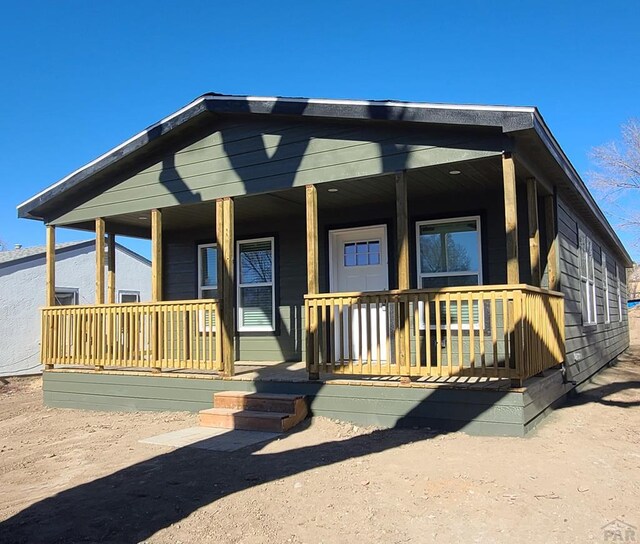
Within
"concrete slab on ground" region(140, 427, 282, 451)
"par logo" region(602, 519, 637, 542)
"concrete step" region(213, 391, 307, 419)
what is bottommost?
→ "concrete slab on ground" region(140, 427, 282, 451)

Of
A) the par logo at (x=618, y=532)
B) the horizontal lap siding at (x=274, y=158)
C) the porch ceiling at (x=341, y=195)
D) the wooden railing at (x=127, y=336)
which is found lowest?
the par logo at (x=618, y=532)

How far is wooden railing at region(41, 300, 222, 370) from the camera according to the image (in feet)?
24.3

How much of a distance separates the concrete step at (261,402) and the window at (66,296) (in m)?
10.9

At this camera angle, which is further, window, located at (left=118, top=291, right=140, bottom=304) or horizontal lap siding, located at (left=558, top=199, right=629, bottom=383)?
window, located at (left=118, top=291, right=140, bottom=304)

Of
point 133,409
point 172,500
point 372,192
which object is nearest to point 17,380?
point 133,409

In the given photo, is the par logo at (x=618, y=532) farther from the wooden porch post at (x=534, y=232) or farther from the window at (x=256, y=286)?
the window at (x=256, y=286)

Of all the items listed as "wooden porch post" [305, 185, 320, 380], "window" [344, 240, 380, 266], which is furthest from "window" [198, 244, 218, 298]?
"wooden porch post" [305, 185, 320, 380]

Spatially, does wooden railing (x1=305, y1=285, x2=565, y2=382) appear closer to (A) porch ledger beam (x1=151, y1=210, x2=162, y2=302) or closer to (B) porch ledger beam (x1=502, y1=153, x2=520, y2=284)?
(B) porch ledger beam (x1=502, y1=153, x2=520, y2=284)

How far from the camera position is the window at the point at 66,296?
52.4 ft

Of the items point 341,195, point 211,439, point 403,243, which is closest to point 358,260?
point 341,195

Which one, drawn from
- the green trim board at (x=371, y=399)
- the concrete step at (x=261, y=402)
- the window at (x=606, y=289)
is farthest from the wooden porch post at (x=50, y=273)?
the window at (x=606, y=289)

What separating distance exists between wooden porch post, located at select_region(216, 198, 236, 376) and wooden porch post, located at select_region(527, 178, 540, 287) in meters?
3.79

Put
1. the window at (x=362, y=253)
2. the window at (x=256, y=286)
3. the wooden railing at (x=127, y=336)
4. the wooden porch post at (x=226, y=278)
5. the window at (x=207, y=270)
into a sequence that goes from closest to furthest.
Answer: the wooden porch post at (x=226, y=278)
the wooden railing at (x=127, y=336)
the window at (x=362, y=253)
the window at (x=256, y=286)
the window at (x=207, y=270)

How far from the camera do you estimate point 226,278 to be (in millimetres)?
7316
